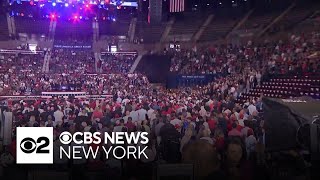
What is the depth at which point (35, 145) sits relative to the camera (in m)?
6.76

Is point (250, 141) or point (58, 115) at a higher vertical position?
point (58, 115)

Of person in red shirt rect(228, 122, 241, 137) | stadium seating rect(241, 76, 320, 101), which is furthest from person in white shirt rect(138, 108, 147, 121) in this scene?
stadium seating rect(241, 76, 320, 101)

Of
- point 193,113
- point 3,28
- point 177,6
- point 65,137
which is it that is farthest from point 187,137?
point 3,28

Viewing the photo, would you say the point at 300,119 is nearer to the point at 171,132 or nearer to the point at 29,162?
the point at 171,132

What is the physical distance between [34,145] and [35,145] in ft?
0.10

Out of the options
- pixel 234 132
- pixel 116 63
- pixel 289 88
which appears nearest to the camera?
pixel 234 132

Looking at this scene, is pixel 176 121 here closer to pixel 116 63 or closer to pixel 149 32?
pixel 116 63

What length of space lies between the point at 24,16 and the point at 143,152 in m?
30.8

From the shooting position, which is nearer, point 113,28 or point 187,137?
point 187,137

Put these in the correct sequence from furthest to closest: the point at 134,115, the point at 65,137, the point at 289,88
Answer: the point at 289,88, the point at 134,115, the point at 65,137

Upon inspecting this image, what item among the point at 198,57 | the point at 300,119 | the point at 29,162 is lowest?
the point at 29,162

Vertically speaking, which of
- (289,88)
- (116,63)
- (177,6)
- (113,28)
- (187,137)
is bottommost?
(187,137)

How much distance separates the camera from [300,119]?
5.37 m

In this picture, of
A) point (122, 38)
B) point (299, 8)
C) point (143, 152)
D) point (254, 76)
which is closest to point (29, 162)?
point (143, 152)
